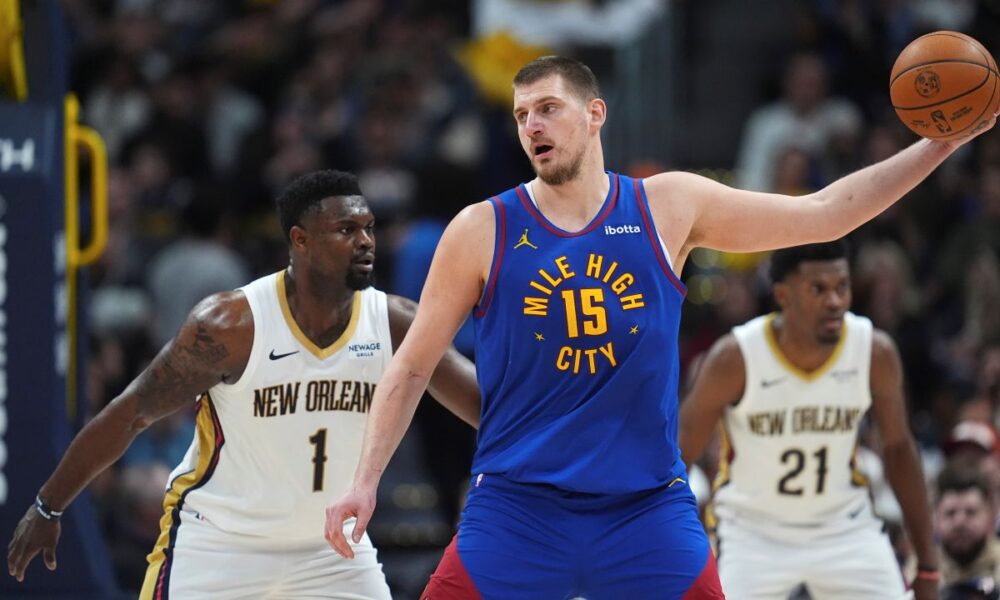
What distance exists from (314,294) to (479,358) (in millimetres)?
1005

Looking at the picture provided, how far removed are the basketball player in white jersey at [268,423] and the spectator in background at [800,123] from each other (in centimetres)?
690

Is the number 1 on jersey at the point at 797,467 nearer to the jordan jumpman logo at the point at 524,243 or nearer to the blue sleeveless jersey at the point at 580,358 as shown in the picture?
the blue sleeveless jersey at the point at 580,358

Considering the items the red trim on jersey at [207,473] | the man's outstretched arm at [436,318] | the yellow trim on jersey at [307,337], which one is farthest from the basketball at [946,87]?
the red trim on jersey at [207,473]

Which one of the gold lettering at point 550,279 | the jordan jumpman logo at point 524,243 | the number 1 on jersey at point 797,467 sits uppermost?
the jordan jumpman logo at point 524,243

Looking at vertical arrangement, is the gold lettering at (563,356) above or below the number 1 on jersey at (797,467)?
above

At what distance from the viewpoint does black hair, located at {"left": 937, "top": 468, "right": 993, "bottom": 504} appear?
25.1 ft

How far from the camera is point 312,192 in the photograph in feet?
19.1

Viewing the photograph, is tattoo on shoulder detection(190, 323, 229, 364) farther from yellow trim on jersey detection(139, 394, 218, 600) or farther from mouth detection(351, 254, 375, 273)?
mouth detection(351, 254, 375, 273)

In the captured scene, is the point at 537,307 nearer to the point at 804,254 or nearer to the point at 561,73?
the point at 561,73

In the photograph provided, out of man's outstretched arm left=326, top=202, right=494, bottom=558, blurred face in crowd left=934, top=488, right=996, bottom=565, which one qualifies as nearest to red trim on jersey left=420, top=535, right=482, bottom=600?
man's outstretched arm left=326, top=202, right=494, bottom=558

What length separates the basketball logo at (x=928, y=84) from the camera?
4.98 meters

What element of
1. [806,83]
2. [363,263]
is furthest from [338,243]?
[806,83]

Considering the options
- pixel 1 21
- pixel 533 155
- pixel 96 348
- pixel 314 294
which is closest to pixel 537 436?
pixel 533 155

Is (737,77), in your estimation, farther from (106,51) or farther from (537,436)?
(537,436)
